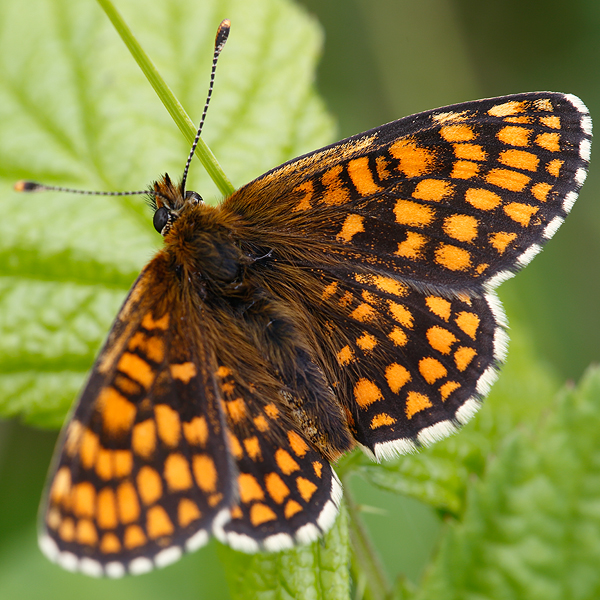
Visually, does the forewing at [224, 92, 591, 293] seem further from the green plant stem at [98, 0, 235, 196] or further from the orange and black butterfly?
the green plant stem at [98, 0, 235, 196]

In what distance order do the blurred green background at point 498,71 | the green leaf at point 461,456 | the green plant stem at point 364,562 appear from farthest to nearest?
the blurred green background at point 498,71
the green leaf at point 461,456
the green plant stem at point 364,562

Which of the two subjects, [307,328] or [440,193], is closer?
[440,193]

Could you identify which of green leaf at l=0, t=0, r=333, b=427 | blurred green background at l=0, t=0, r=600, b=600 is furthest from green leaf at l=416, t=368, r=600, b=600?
blurred green background at l=0, t=0, r=600, b=600

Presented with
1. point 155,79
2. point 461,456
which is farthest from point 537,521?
point 155,79

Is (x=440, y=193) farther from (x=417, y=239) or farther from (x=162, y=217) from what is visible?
(x=162, y=217)

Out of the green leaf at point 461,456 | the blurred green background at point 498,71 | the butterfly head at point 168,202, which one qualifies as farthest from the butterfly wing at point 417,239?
the blurred green background at point 498,71

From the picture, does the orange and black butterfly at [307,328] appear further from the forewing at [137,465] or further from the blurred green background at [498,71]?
the blurred green background at [498,71]

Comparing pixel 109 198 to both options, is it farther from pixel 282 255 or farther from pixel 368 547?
pixel 368 547
